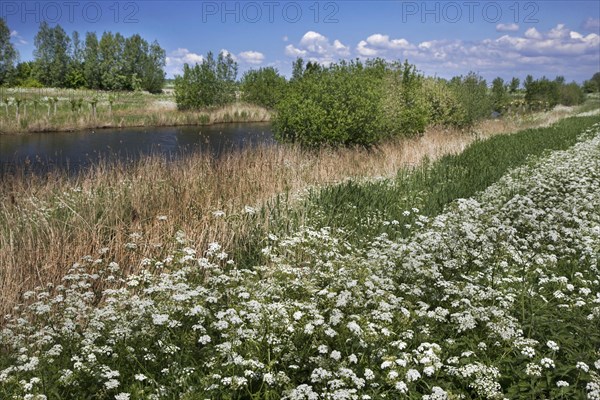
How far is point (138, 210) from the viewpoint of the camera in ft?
29.5

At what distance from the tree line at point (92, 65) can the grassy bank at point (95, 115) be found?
2487 centimetres

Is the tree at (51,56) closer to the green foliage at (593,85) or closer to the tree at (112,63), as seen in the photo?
the tree at (112,63)

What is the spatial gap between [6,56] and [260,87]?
1378 inches

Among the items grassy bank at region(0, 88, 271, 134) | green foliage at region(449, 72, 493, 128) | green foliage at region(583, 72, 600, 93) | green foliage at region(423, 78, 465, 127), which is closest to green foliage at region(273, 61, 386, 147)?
green foliage at region(423, 78, 465, 127)

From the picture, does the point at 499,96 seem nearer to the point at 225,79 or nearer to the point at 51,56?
the point at 225,79

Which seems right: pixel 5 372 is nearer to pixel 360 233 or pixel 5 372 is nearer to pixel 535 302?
pixel 535 302

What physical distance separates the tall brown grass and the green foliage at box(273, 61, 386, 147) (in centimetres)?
218

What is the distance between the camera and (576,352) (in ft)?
11.1

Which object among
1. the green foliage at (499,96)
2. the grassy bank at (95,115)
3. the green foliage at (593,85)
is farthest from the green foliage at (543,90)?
the green foliage at (593,85)

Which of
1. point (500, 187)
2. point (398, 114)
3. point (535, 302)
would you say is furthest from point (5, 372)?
point (398, 114)

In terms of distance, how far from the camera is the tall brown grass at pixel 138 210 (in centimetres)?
682

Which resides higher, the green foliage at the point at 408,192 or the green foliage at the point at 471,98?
the green foliage at the point at 471,98

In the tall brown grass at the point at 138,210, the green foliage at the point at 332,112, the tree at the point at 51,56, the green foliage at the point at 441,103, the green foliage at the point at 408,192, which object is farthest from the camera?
the tree at the point at 51,56

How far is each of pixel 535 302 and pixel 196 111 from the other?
4129 centimetres
